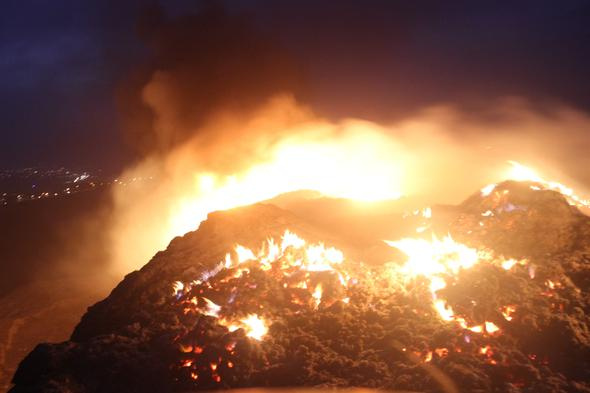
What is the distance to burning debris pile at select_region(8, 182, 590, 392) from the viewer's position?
8625 millimetres

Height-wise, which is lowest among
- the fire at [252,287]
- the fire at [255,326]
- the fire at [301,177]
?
the fire at [255,326]

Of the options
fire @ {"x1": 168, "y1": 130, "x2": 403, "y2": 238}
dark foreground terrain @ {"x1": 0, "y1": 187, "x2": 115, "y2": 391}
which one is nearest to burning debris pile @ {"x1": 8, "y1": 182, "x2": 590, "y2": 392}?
dark foreground terrain @ {"x1": 0, "y1": 187, "x2": 115, "y2": 391}

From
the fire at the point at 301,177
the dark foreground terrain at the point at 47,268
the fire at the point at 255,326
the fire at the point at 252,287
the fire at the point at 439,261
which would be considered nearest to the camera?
the fire at the point at 252,287

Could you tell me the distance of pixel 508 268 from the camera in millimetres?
11406

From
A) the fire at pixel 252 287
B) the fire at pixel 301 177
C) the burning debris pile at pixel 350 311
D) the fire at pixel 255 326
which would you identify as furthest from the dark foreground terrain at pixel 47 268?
the fire at pixel 255 326

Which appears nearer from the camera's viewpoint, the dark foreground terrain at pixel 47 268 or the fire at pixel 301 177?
the dark foreground terrain at pixel 47 268

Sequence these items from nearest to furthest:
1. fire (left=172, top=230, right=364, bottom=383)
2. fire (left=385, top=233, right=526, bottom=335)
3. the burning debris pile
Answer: the burning debris pile < fire (left=172, top=230, right=364, bottom=383) < fire (left=385, top=233, right=526, bottom=335)

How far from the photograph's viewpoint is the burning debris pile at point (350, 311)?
28.3 ft

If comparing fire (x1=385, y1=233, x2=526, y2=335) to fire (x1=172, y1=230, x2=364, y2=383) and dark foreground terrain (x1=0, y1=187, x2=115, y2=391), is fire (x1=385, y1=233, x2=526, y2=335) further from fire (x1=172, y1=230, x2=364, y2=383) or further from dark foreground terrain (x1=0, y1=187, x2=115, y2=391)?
dark foreground terrain (x1=0, y1=187, x2=115, y2=391)

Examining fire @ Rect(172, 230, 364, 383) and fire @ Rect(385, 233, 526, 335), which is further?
fire @ Rect(385, 233, 526, 335)

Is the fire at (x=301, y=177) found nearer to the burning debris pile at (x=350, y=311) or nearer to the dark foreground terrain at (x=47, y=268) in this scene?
the dark foreground terrain at (x=47, y=268)

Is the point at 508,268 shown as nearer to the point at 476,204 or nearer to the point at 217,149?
the point at 476,204

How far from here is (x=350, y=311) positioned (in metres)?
10.4

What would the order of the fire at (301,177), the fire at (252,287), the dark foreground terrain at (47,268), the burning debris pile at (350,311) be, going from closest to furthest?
the burning debris pile at (350,311) → the fire at (252,287) → the dark foreground terrain at (47,268) → the fire at (301,177)
